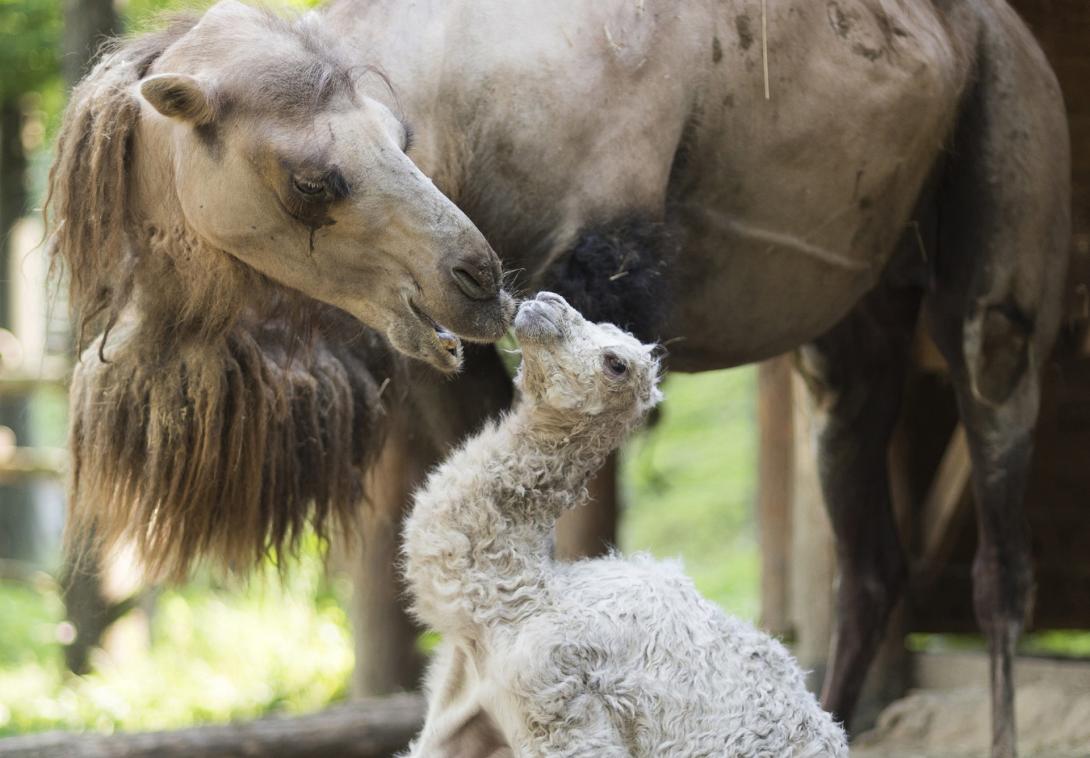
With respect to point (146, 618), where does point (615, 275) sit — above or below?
above

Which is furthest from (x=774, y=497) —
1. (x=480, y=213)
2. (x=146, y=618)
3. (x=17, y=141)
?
(x=17, y=141)

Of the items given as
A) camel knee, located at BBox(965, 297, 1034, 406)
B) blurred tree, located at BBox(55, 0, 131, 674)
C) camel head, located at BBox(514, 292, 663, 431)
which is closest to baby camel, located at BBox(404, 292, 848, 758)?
camel head, located at BBox(514, 292, 663, 431)

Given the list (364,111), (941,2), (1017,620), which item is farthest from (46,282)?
(1017,620)

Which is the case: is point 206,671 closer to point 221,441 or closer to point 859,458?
point 859,458

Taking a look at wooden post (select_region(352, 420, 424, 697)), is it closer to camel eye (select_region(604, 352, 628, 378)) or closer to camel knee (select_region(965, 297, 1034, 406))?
camel knee (select_region(965, 297, 1034, 406))

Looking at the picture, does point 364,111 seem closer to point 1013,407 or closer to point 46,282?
point 46,282

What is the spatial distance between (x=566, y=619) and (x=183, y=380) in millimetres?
1311

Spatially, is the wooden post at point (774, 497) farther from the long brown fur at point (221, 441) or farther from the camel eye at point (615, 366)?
the camel eye at point (615, 366)

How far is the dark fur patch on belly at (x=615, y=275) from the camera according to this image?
3412mm

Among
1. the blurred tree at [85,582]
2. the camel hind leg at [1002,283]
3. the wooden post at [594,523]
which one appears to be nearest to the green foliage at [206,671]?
the blurred tree at [85,582]

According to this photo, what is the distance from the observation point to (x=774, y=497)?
22.8 feet

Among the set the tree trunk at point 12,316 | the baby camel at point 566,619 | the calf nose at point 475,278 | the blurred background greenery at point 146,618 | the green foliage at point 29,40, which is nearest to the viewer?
the baby camel at point 566,619

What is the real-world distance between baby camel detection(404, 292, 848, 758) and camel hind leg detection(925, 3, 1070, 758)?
1964 millimetres

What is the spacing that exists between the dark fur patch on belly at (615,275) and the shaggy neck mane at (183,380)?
62 centimetres
